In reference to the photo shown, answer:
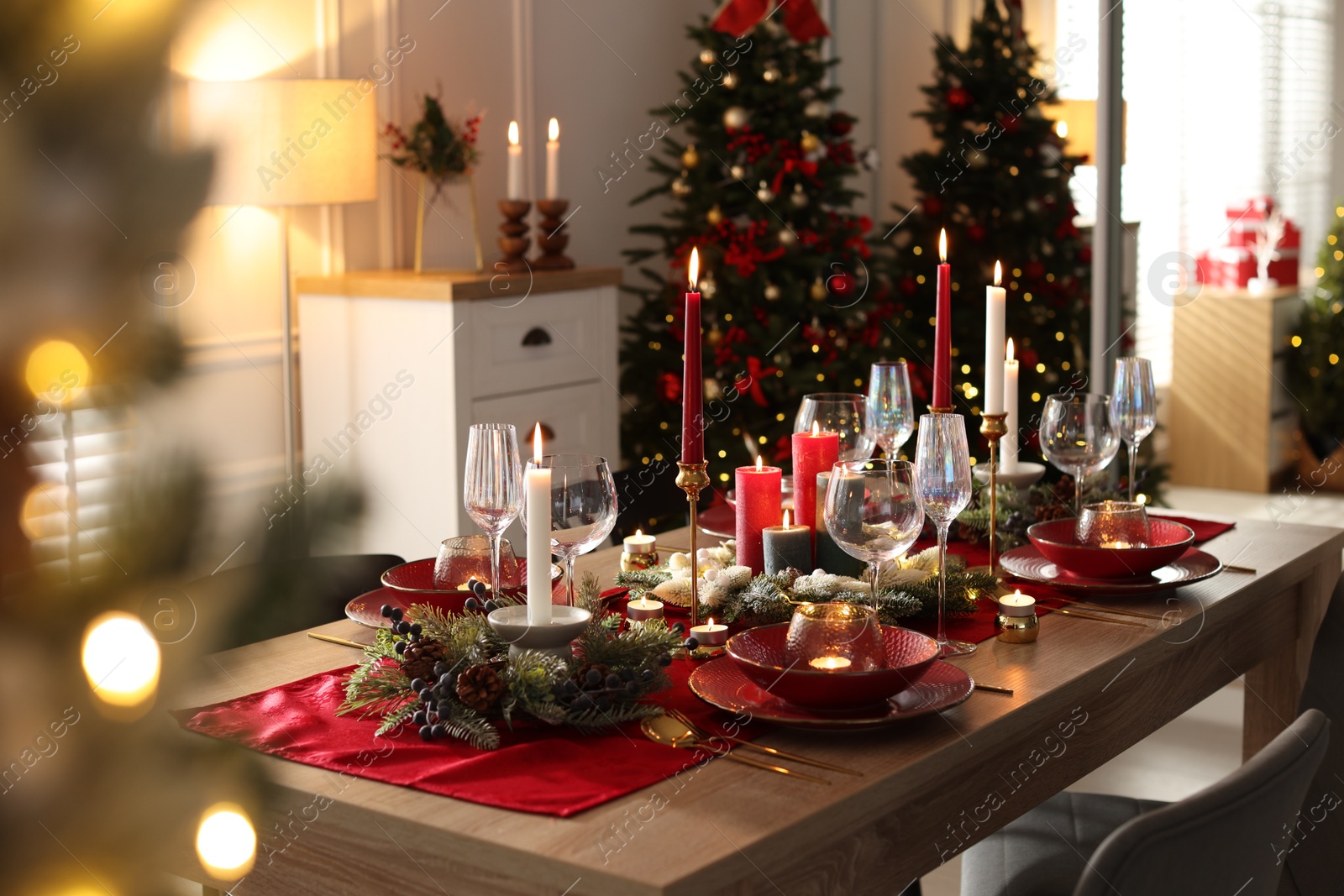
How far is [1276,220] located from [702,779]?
411cm

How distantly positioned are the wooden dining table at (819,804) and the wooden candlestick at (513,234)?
179cm

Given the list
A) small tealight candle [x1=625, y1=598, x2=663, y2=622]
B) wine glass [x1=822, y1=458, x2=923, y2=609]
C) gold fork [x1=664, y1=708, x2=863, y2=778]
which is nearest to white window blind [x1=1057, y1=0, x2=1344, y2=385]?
wine glass [x1=822, y1=458, x2=923, y2=609]

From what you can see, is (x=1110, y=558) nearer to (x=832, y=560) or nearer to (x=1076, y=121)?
(x=832, y=560)

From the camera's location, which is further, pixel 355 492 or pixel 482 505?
pixel 482 505

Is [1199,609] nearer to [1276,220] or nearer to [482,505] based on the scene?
[482,505]

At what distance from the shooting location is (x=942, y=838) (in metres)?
1.26

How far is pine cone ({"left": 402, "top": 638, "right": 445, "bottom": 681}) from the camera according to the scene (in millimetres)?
1287

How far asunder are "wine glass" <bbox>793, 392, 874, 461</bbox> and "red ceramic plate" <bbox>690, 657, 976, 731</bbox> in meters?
0.60

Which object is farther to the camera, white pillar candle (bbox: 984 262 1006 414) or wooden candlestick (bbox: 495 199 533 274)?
wooden candlestick (bbox: 495 199 533 274)

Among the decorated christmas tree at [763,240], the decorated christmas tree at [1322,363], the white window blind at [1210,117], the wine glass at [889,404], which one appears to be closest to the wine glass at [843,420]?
the wine glass at [889,404]

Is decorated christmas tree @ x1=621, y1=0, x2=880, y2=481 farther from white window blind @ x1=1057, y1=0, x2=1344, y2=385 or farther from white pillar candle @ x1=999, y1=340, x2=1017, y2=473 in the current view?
white pillar candle @ x1=999, y1=340, x2=1017, y2=473

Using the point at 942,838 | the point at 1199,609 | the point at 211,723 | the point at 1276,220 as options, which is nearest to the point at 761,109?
the point at 1276,220

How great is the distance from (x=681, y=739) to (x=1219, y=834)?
447mm

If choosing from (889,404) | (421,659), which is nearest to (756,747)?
(421,659)
